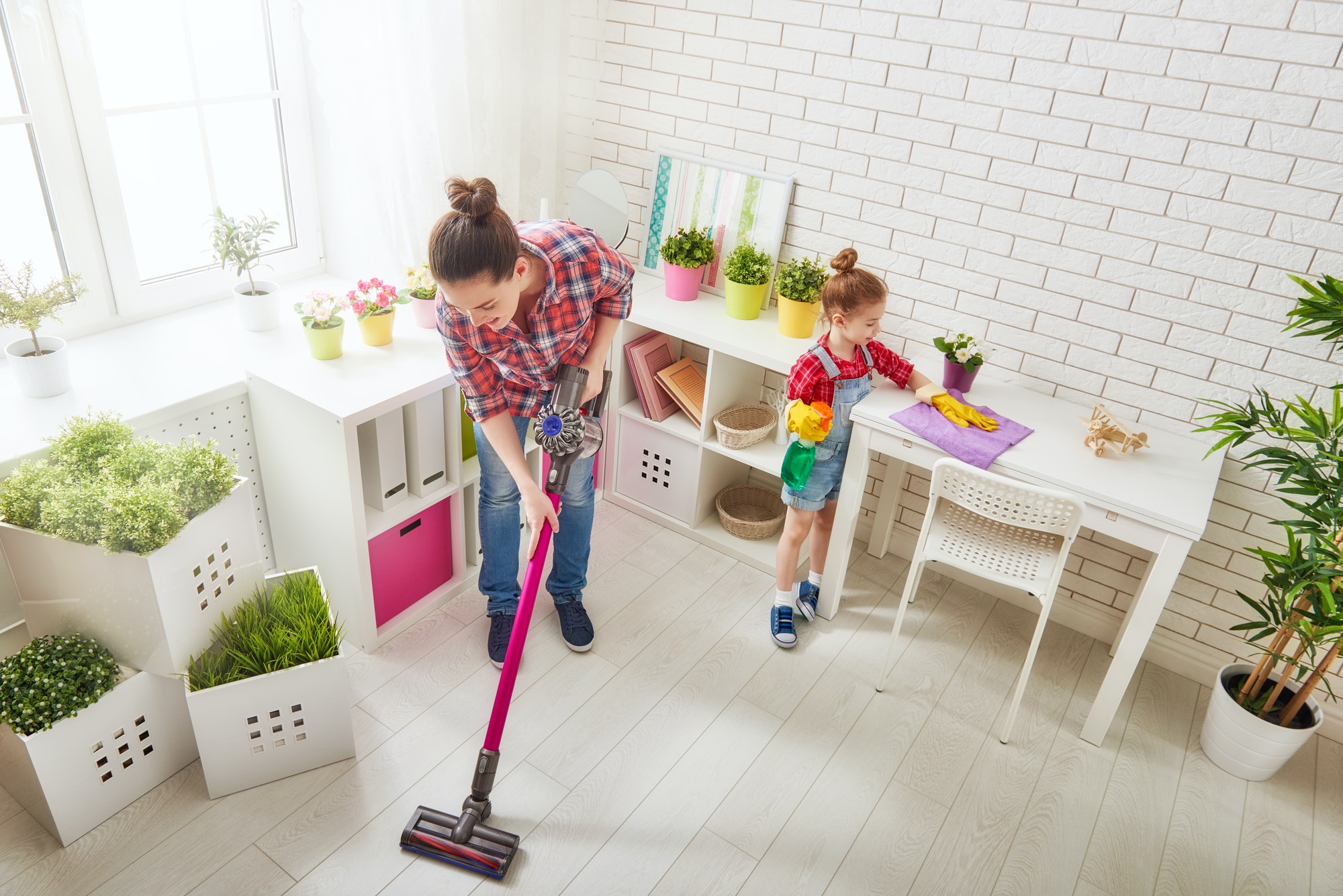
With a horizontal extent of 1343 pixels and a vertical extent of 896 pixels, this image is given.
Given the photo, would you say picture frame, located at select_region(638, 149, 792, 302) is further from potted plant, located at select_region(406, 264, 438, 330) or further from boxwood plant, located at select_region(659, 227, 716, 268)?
potted plant, located at select_region(406, 264, 438, 330)

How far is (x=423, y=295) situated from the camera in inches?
101

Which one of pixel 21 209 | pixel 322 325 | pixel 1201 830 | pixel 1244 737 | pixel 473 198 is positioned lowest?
pixel 1201 830

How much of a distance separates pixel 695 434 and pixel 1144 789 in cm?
157

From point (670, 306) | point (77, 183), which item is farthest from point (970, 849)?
point (77, 183)

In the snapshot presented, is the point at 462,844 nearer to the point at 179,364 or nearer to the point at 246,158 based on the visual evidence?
the point at 179,364

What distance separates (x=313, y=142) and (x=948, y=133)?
191 centimetres

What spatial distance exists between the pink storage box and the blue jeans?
0.49 feet

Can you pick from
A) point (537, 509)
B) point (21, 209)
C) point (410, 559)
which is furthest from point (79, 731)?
point (21, 209)

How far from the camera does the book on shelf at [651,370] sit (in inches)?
114

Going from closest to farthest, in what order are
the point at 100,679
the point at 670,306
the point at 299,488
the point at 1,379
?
the point at 100,679 < the point at 1,379 < the point at 299,488 < the point at 670,306

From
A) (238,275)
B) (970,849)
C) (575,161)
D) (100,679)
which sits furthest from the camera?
(575,161)

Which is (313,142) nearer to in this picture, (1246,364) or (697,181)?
(697,181)

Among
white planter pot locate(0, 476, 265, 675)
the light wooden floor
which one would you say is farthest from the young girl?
white planter pot locate(0, 476, 265, 675)

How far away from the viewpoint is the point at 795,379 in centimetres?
237
